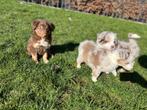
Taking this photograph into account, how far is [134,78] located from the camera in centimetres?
916

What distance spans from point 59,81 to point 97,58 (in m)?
1.07

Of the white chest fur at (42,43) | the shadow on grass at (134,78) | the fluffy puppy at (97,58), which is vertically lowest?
the shadow on grass at (134,78)

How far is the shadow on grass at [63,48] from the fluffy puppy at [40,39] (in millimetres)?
951

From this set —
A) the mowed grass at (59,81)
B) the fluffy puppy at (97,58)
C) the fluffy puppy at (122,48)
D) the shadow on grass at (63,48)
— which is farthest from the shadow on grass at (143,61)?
the fluffy puppy at (122,48)

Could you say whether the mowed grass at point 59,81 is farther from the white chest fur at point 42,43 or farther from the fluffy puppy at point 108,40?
the fluffy puppy at point 108,40

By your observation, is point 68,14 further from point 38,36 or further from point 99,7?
point 38,36

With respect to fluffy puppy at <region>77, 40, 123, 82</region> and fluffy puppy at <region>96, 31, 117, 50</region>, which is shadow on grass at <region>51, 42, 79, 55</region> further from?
fluffy puppy at <region>96, 31, 117, 50</region>

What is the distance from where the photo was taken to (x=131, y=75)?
931cm

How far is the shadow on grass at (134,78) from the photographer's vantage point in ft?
29.2

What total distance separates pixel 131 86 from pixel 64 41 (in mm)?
3105

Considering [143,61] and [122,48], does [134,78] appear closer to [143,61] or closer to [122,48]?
[143,61]

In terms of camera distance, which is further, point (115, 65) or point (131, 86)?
point (131, 86)

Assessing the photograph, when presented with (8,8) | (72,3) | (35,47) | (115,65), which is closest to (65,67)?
(35,47)

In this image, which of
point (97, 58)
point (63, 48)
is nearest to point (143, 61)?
point (63, 48)
